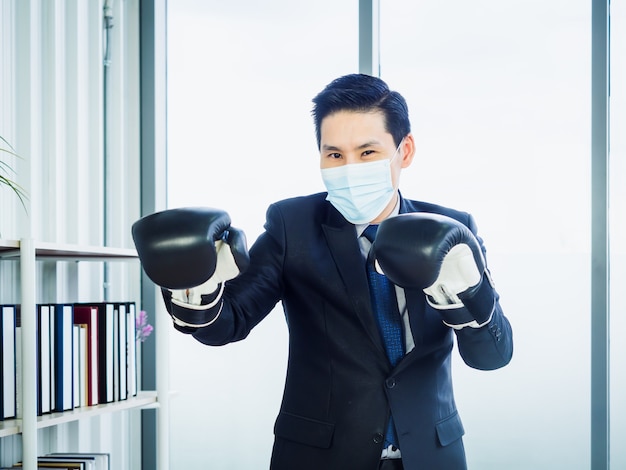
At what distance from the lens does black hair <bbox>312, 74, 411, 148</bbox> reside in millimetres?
1518

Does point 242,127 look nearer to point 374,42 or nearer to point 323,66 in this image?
point 323,66

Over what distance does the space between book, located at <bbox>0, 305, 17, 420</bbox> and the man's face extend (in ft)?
2.97

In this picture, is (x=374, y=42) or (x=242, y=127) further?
(x=242, y=127)

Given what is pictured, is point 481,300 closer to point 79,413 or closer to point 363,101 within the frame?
point 363,101

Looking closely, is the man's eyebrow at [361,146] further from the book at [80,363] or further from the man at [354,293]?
the book at [80,363]

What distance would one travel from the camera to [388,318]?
1.43 metres

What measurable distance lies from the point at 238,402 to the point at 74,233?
3.15ft

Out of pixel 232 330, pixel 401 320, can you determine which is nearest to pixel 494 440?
pixel 401 320

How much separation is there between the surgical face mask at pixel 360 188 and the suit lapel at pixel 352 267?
0.04 m

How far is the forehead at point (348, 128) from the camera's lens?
1502mm

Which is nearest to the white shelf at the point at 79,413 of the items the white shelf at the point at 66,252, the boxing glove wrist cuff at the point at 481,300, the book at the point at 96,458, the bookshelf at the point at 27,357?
the bookshelf at the point at 27,357

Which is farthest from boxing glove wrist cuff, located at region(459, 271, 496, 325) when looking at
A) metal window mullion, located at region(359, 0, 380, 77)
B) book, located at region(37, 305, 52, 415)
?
metal window mullion, located at region(359, 0, 380, 77)

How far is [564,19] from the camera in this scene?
266 centimetres

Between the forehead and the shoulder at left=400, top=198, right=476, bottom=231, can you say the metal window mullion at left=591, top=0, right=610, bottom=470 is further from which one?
the forehead
